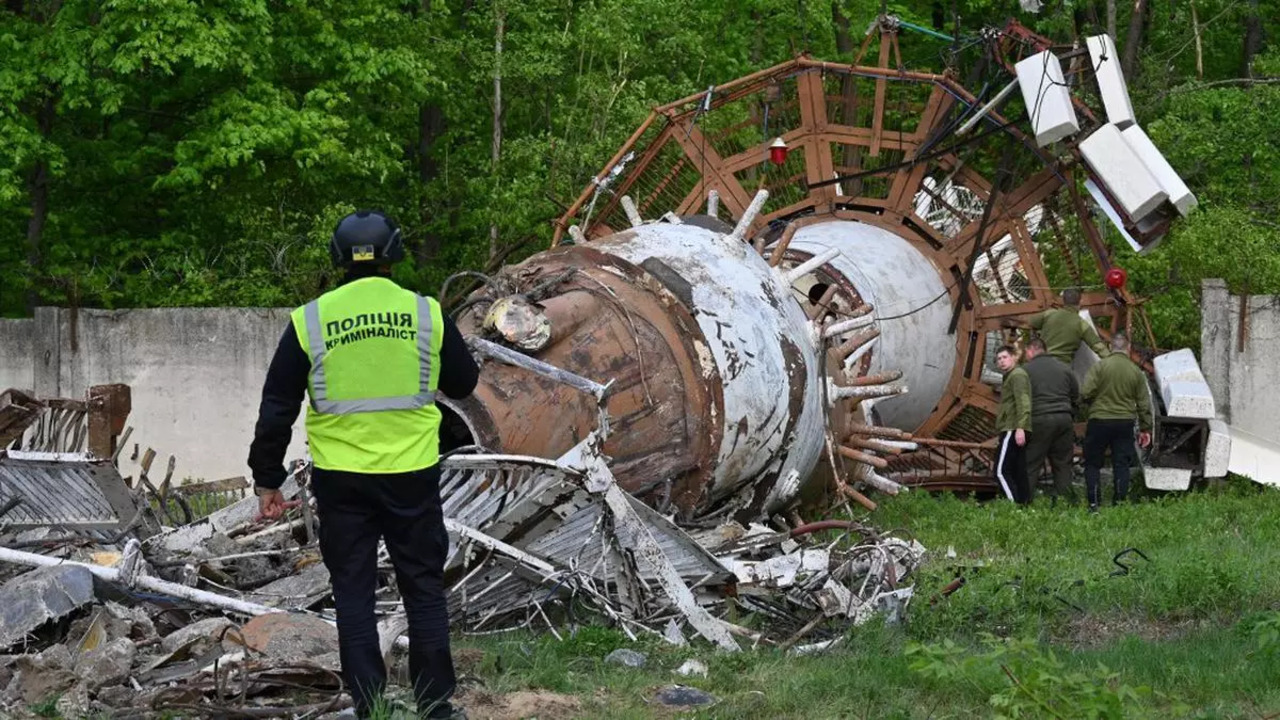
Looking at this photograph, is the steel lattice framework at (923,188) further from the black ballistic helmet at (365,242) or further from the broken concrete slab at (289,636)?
the black ballistic helmet at (365,242)

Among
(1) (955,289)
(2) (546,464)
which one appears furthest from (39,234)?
(2) (546,464)

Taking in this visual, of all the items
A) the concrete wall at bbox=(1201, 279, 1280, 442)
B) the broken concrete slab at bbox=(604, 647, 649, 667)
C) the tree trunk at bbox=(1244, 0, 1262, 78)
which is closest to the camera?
the broken concrete slab at bbox=(604, 647, 649, 667)

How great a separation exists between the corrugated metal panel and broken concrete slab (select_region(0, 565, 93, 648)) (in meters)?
1.81

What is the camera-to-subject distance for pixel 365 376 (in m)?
6.05

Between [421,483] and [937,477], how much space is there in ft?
32.7

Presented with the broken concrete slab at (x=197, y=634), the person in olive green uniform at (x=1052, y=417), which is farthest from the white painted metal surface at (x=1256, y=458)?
the broken concrete slab at (x=197, y=634)

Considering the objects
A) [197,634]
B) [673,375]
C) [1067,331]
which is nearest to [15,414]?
[197,634]

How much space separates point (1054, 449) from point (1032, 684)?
9.26m

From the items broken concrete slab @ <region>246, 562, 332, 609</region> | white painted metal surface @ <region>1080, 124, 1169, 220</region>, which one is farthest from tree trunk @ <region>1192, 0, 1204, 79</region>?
broken concrete slab @ <region>246, 562, 332, 609</region>

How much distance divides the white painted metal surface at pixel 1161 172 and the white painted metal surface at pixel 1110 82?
0.16m

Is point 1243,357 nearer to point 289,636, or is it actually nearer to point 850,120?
point 850,120

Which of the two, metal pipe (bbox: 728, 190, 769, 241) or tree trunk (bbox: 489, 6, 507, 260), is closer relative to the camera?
metal pipe (bbox: 728, 190, 769, 241)

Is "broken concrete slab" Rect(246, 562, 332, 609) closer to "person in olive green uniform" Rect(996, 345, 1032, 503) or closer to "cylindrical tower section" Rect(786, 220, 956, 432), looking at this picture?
"cylindrical tower section" Rect(786, 220, 956, 432)

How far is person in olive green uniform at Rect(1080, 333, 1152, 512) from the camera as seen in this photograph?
14.8m
